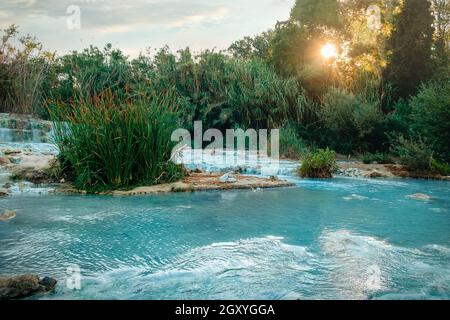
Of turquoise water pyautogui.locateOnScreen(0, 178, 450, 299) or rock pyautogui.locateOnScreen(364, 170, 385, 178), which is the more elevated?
rock pyautogui.locateOnScreen(364, 170, 385, 178)

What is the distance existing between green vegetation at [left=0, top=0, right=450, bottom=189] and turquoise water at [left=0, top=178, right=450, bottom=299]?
430cm

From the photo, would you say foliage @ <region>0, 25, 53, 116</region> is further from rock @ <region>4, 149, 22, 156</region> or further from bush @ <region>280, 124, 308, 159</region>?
bush @ <region>280, 124, 308, 159</region>

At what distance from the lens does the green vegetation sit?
11.5 metres

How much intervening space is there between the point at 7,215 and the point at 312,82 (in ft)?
39.4

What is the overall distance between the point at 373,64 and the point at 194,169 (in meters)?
10.9

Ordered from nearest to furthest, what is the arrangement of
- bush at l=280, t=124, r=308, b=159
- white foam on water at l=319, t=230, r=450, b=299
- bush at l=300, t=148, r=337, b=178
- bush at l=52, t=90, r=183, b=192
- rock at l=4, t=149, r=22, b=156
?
white foam on water at l=319, t=230, r=450, b=299 → bush at l=52, t=90, r=183, b=192 → bush at l=300, t=148, r=337, b=178 → rock at l=4, t=149, r=22, b=156 → bush at l=280, t=124, r=308, b=159

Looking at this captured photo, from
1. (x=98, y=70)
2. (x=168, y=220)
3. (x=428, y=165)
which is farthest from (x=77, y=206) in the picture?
(x=98, y=70)

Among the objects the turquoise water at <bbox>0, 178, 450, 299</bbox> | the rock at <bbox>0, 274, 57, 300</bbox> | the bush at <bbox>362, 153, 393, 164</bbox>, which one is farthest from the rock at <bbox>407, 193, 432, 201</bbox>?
the rock at <bbox>0, 274, 57, 300</bbox>

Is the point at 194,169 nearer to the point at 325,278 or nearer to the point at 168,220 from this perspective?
the point at 168,220

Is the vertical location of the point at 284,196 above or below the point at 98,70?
below

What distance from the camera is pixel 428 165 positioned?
902 centimetres

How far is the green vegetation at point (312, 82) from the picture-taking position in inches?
452

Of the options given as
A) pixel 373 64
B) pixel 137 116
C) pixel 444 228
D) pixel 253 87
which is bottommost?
pixel 444 228

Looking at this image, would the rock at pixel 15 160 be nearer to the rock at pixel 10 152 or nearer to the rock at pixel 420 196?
the rock at pixel 10 152
